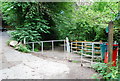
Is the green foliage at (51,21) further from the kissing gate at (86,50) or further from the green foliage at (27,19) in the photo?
the kissing gate at (86,50)

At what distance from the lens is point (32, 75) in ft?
10.7

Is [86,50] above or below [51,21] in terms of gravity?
below

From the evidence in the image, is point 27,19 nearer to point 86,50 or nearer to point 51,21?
point 51,21

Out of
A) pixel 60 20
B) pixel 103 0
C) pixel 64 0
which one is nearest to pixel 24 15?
pixel 60 20

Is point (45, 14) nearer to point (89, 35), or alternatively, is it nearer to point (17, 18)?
point (17, 18)

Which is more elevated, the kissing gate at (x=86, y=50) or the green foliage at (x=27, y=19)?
the green foliage at (x=27, y=19)

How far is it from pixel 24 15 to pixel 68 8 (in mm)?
3154

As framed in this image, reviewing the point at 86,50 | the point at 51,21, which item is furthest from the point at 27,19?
the point at 86,50

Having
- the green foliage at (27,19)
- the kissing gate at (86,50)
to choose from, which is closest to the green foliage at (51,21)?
the green foliage at (27,19)

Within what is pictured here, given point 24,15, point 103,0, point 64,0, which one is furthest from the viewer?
point 64,0

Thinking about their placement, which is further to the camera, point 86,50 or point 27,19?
point 27,19

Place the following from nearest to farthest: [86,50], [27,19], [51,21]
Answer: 1. [86,50]
2. [27,19]
3. [51,21]

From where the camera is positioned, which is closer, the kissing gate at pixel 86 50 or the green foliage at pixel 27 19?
the kissing gate at pixel 86 50

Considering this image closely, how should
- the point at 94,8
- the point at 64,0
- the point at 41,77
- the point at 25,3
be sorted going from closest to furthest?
the point at 41,77 < the point at 94,8 < the point at 25,3 < the point at 64,0
